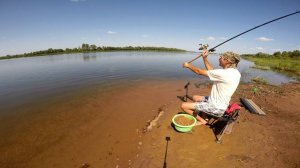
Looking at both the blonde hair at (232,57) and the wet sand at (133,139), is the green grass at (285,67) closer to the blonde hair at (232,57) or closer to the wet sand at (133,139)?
the wet sand at (133,139)

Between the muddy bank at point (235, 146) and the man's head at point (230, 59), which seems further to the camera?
the man's head at point (230, 59)

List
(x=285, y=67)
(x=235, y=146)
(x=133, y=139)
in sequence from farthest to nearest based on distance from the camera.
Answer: (x=285, y=67) < (x=133, y=139) < (x=235, y=146)

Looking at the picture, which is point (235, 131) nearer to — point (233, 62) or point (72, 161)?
point (233, 62)

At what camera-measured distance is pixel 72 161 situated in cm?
461

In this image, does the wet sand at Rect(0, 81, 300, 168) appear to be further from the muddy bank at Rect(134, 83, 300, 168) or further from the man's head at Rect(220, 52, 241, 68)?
the man's head at Rect(220, 52, 241, 68)

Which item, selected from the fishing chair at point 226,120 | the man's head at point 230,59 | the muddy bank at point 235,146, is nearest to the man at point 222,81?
the man's head at point 230,59

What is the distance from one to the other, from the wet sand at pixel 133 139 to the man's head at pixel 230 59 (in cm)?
240

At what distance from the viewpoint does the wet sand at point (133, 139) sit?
4410mm

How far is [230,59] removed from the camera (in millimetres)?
4391

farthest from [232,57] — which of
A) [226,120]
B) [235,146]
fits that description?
[235,146]

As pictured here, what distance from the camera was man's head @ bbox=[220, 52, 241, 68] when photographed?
4.38m

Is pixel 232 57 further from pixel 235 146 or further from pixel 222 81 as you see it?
pixel 235 146

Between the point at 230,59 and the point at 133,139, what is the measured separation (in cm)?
390

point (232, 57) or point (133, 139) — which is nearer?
point (232, 57)
